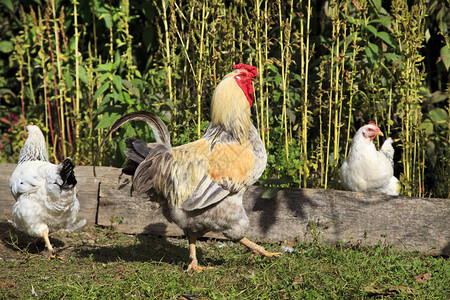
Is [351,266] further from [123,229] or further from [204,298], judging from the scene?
[123,229]

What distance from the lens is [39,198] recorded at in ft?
14.5

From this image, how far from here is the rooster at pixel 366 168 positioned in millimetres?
4945

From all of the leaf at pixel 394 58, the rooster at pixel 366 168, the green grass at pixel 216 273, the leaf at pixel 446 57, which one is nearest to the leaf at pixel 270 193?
the green grass at pixel 216 273

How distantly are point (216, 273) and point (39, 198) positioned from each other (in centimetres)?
169

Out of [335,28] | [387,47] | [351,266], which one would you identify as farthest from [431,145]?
[351,266]

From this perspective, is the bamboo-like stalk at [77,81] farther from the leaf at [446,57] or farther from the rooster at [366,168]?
the leaf at [446,57]

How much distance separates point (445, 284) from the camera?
361cm

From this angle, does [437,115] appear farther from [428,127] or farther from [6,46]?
[6,46]

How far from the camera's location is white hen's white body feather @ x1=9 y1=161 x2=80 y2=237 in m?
4.35

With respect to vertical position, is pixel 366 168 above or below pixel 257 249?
above

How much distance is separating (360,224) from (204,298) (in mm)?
1922

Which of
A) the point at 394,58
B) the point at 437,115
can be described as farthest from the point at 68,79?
the point at 437,115

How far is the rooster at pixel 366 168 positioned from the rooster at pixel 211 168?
4.09 feet

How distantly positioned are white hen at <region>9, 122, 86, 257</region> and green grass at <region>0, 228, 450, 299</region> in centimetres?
Answer: 28
